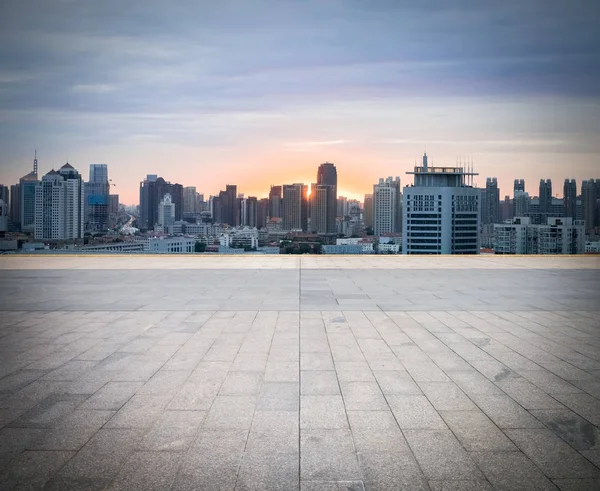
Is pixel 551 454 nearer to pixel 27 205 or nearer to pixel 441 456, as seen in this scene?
pixel 441 456

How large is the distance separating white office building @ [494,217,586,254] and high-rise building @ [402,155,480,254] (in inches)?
391

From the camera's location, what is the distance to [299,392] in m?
6.31

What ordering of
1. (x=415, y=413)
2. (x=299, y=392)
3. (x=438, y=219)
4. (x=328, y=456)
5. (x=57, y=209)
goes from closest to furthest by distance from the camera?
(x=328, y=456) < (x=415, y=413) < (x=299, y=392) < (x=57, y=209) < (x=438, y=219)

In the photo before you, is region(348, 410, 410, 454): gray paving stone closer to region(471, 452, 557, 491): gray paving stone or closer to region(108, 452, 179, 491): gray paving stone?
region(471, 452, 557, 491): gray paving stone

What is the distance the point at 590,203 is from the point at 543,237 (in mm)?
35310

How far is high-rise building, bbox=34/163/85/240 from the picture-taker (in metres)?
162

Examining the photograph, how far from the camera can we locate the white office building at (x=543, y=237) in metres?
149

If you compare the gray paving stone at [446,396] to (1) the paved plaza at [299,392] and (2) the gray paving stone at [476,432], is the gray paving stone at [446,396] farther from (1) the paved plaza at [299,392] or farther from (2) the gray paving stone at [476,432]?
(2) the gray paving stone at [476,432]

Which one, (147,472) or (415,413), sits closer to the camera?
(147,472)

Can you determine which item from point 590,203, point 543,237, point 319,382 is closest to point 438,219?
point 543,237

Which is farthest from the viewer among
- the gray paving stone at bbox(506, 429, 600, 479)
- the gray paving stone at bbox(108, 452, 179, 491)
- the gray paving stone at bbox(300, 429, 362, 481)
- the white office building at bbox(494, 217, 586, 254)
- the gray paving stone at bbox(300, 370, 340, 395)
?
the white office building at bbox(494, 217, 586, 254)

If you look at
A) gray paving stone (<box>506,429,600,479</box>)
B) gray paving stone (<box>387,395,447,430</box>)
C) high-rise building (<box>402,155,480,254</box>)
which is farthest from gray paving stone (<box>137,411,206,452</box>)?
high-rise building (<box>402,155,480,254</box>)

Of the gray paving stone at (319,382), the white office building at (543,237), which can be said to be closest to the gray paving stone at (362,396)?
the gray paving stone at (319,382)

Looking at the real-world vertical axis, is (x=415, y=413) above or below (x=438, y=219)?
below
